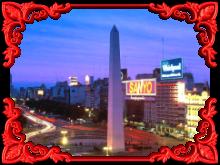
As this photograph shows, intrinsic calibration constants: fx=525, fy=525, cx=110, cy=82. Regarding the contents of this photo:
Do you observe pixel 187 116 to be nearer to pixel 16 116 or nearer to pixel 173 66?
pixel 173 66

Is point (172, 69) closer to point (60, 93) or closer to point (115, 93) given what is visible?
point (115, 93)

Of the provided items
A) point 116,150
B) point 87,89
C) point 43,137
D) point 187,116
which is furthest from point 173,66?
point 87,89

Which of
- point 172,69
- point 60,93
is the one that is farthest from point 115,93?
point 60,93

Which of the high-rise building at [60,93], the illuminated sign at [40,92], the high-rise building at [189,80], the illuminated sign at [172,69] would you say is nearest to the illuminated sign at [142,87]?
the illuminated sign at [172,69]

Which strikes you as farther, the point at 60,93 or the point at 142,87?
the point at 60,93

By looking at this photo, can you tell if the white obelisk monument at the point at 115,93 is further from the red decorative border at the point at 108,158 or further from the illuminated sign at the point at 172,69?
the illuminated sign at the point at 172,69

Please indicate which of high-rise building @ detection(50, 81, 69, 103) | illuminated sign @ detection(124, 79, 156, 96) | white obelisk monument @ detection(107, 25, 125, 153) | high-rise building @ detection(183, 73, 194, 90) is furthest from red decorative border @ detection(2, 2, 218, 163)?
high-rise building @ detection(50, 81, 69, 103)
